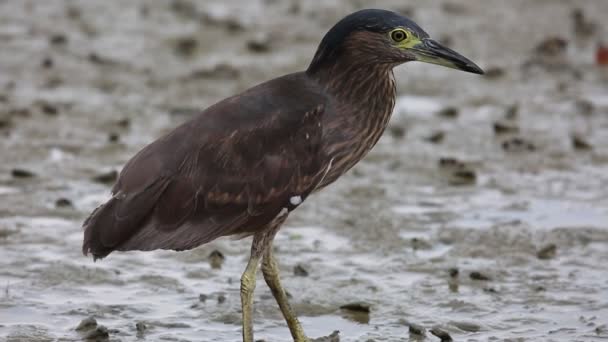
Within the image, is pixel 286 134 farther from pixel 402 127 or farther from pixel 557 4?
pixel 557 4

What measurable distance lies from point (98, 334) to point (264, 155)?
136cm

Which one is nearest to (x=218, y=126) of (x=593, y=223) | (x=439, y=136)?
(x=593, y=223)

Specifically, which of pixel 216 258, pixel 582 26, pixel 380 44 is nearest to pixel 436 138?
pixel 216 258

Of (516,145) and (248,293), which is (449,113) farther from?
(248,293)

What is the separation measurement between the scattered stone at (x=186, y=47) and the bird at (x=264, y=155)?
6.20m

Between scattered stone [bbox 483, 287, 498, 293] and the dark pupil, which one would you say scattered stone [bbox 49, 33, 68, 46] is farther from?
the dark pupil

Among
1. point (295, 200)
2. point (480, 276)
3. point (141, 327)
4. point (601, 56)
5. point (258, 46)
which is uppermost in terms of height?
point (258, 46)

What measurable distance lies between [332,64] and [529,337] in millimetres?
1896

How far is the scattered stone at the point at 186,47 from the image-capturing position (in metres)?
13.0

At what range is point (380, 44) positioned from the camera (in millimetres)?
6863

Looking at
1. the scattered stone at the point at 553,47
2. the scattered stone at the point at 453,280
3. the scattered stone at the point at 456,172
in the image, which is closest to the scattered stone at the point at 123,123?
the scattered stone at the point at 456,172

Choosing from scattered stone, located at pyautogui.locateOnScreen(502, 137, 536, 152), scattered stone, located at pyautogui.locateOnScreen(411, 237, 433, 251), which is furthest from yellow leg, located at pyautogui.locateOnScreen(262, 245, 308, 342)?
scattered stone, located at pyautogui.locateOnScreen(502, 137, 536, 152)

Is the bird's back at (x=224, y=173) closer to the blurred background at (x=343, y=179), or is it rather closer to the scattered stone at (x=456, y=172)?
the blurred background at (x=343, y=179)

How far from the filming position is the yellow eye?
6867mm
